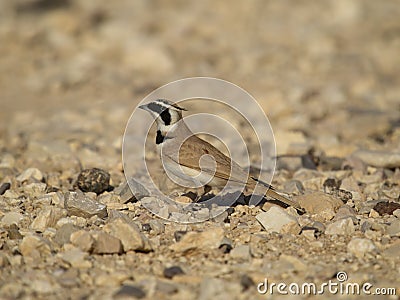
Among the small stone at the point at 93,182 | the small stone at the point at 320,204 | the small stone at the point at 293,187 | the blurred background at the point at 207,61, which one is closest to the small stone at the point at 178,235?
the small stone at the point at 320,204

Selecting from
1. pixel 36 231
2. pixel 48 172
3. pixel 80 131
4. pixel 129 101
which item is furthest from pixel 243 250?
pixel 129 101

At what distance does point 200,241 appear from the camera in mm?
4164

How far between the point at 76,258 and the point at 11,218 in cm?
96

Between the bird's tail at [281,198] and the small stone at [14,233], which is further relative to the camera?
the bird's tail at [281,198]

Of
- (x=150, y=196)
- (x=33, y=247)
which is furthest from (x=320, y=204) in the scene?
(x=33, y=247)

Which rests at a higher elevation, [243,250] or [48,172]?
[48,172]

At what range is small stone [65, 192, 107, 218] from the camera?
4754 mm

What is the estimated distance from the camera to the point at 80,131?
801cm

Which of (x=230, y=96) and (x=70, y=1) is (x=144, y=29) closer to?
(x=70, y=1)

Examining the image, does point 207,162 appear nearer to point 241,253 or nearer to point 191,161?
point 191,161

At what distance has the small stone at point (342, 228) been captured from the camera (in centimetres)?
453

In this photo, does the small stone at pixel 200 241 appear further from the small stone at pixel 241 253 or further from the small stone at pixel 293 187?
the small stone at pixel 293 187

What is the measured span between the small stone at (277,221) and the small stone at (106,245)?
3.72ft

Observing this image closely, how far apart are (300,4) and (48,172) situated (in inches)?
367
